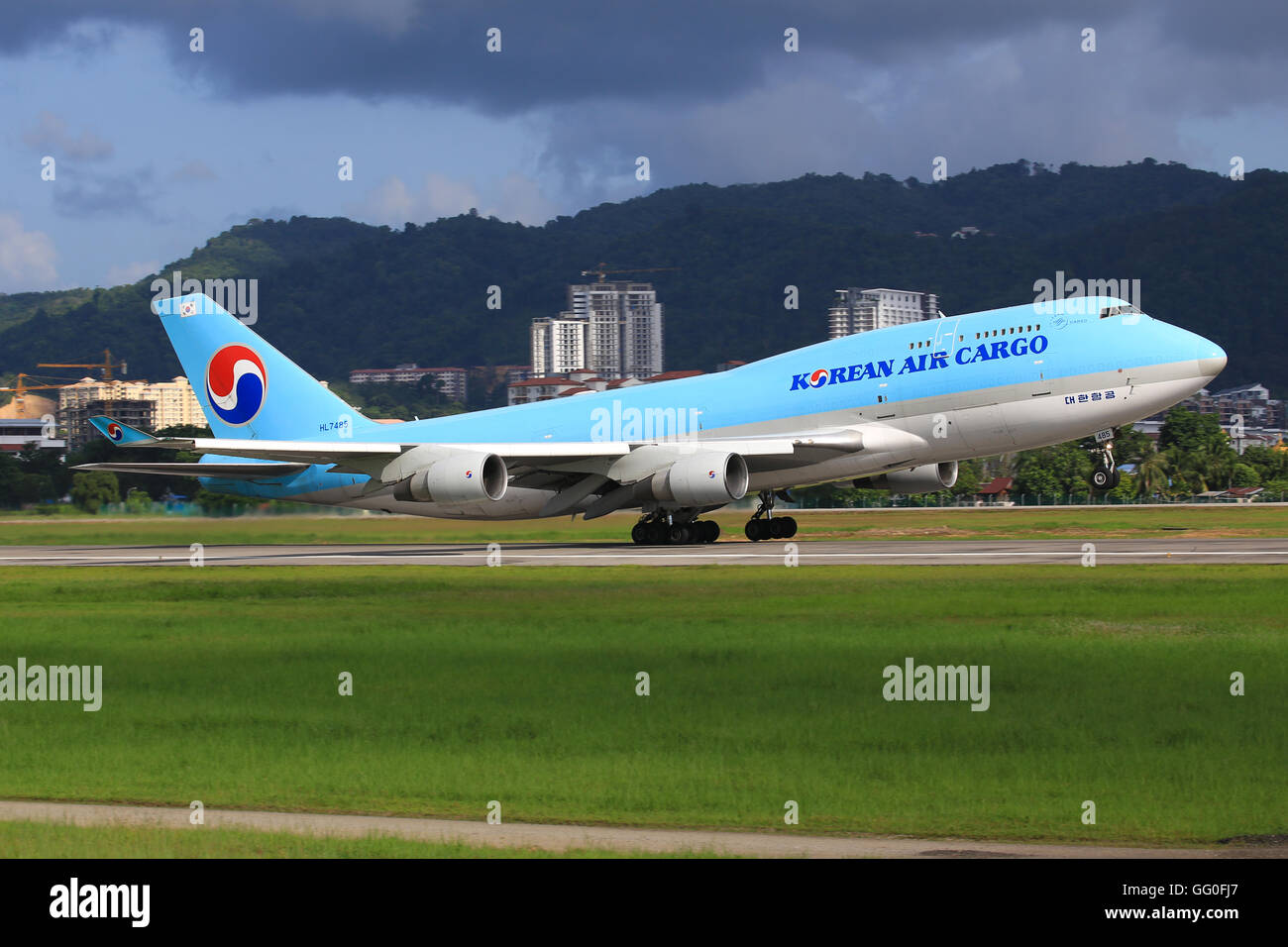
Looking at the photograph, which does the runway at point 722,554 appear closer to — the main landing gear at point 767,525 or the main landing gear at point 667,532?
the main landing gear at point 667,532

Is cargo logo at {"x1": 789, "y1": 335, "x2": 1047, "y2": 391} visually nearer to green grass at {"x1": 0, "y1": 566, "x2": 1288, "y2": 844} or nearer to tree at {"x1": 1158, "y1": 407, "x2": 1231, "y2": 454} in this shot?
green grass at {"x1": 0, "y1": 566, "x2": 1288, "y2": 844}

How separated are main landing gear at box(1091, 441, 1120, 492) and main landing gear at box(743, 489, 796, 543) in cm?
1085

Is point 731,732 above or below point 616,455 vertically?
below

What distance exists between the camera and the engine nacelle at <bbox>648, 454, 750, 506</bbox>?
39.0 metres

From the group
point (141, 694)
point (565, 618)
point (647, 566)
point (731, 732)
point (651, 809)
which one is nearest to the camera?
point (651, 809)

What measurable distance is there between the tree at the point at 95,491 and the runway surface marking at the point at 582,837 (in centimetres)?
4165

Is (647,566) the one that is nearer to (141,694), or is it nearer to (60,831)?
(141,694)

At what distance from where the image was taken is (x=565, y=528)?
175ft

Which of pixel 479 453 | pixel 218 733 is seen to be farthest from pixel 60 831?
pixel 479 453

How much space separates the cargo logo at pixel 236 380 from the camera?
157 ft

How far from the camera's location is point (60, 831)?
10.4 metres

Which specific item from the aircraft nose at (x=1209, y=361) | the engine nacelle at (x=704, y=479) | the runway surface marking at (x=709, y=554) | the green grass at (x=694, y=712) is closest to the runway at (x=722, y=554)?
the runway surface marking at (x=709, y=554)
